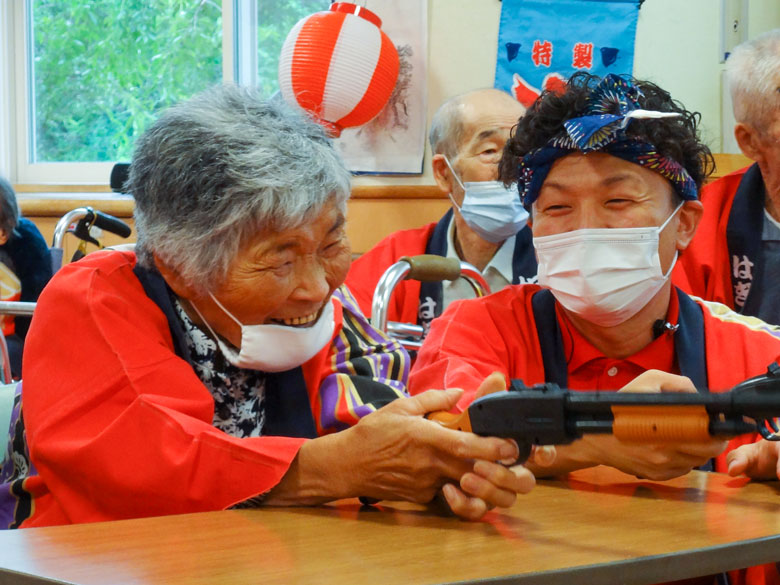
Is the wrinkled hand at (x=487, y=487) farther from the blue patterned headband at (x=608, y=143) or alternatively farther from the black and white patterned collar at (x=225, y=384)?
the blue patterned headband at (x=608, y=143)

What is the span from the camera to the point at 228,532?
A: 1.11m

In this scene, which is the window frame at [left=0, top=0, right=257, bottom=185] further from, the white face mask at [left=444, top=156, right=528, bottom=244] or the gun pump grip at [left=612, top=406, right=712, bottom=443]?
the gun pump grip at [left=612, top=406, right=712, bottom=443]

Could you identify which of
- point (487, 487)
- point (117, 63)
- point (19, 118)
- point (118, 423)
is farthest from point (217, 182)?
point (19, 118)

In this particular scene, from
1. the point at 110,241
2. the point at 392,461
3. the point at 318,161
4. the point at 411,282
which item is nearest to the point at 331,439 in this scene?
the point at 392,461

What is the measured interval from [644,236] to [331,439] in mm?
798

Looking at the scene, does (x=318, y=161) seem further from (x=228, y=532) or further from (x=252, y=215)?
(x=228, y=532)

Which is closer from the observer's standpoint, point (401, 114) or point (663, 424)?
point (663, 424)

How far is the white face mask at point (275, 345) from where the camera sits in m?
1.64

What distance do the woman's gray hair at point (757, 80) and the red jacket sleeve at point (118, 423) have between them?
2042 mm

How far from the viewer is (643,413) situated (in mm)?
1000

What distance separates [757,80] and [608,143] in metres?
1.39

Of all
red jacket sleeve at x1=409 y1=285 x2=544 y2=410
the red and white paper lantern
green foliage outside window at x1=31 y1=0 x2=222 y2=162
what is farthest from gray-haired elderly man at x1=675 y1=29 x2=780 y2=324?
green foliage outside window at x1=31 y1=0 x2=222 y2=162

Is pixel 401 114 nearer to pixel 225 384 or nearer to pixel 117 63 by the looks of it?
pixel 117 63

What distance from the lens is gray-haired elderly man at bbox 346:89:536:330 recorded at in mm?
3133
